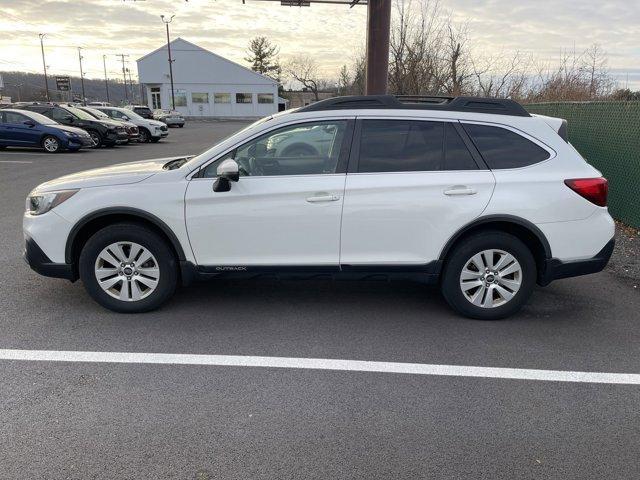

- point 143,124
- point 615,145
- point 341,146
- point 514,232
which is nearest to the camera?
point 341,146

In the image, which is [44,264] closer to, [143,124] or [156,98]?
[143,124]

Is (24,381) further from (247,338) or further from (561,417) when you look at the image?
(561,417)

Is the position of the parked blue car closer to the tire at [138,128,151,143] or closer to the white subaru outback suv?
the tire at [138,128,151,143]

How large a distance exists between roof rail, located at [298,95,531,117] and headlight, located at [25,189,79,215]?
7.01ft

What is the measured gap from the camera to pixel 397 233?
4262 mm

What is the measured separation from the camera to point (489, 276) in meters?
4.40

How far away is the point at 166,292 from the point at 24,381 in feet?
4.34

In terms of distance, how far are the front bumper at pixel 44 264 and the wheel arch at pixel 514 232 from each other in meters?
3.24

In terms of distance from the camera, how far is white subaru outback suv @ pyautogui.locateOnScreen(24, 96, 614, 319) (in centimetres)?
421

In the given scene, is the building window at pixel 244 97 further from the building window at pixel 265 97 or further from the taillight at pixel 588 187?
the taillight at pixel 588 187

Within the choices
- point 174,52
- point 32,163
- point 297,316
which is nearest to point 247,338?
point 297,316

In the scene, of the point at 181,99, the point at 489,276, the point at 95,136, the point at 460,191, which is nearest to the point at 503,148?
the point at 460,191

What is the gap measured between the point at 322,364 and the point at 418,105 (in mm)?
2380

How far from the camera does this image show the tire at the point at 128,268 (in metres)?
4.31
